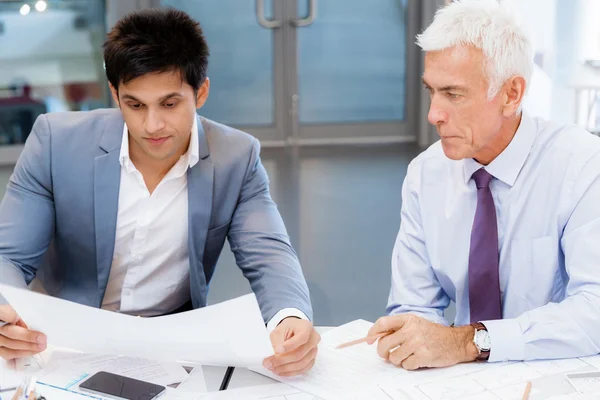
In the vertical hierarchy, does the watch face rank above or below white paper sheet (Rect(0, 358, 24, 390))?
above

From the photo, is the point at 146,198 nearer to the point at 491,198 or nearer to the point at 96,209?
the point at 96,209

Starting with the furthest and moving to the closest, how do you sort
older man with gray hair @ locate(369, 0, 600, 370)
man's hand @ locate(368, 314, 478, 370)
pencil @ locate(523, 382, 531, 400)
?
older man with gray hair @ locate(369, 0, 600, 370), man's hand @ locate(368, 314, 478, 370), pencil @ locate(523, 382, 531, 400)

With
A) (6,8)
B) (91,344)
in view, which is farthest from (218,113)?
(91,344)

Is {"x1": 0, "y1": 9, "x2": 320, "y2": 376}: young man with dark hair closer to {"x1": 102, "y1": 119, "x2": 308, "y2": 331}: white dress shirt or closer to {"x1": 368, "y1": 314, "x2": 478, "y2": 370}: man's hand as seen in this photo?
{"x1": 102, "y1": 119, "x2": 308, "y2": 331}: white dress shirt

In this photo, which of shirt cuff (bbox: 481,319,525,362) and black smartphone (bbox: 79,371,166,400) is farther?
shirt cuff (bbox: 481,319,525,362)

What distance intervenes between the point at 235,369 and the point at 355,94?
5858 millimetres

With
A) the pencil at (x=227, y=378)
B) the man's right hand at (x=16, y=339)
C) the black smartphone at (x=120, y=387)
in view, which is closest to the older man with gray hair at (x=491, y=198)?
A: the pencil at (x=227, y=378)

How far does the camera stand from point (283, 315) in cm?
155

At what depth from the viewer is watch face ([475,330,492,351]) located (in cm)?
135

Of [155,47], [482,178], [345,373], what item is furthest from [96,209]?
[482,178]

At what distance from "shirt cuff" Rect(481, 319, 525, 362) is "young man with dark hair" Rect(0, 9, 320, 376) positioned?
0.43 m

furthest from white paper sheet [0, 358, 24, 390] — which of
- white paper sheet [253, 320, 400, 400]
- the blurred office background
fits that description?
the blurred office background

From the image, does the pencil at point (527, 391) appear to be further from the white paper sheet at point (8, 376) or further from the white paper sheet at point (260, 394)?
the white paper sheet at point (8, 376)

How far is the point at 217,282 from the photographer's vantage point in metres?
3.67
